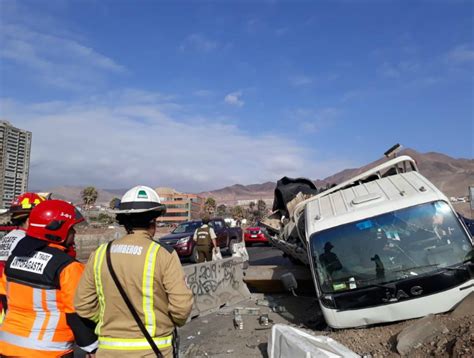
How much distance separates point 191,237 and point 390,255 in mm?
10890

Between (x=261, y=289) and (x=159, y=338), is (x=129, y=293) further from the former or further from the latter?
(x=261, y=289)

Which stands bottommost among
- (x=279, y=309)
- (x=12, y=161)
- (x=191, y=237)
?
(x=279, y=309)

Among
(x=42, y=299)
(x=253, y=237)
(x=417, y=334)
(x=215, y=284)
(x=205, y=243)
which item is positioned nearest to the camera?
(x=42, y=299)

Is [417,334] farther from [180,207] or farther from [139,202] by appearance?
[180,207]

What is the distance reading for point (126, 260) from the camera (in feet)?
8.07

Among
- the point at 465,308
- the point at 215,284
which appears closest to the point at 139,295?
the point at 465,308

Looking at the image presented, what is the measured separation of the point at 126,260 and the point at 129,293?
0.65 feet

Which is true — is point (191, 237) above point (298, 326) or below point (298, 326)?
above

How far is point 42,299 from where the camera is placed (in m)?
2.64

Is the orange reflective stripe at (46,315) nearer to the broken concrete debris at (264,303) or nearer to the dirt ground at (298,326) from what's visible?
the dirt ground at (298,326)

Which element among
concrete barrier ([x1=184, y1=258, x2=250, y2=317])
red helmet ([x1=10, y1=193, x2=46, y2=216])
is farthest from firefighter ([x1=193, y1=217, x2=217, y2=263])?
red helmet ([x1=10, y1=193, x2=46, y2=216])

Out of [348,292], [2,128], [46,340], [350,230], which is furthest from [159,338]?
[2,128]

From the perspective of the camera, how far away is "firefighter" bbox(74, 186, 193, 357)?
2.44 meters

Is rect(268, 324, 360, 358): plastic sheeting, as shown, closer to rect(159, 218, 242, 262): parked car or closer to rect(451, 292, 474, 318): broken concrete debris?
rect(451, 292, 474, 318): broken concrete debris
